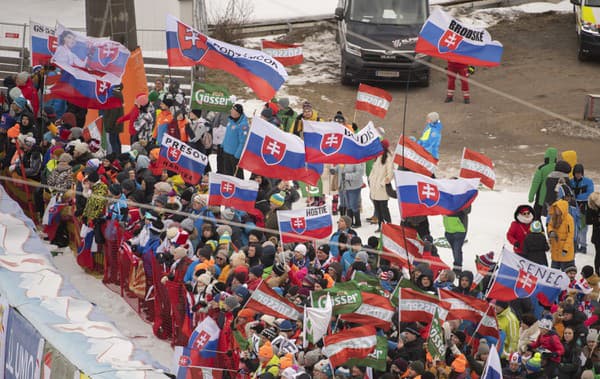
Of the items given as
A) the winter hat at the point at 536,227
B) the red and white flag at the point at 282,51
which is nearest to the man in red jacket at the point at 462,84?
the red and white flag at the point at 282,51

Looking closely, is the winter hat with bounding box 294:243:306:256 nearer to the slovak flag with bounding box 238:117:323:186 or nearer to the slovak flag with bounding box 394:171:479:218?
the slovak flag with bounding box 394:171:479:218

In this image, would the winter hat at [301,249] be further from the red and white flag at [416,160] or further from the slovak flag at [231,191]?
the red and white flag at [416,160]

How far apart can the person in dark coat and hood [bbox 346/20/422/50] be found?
10339mm

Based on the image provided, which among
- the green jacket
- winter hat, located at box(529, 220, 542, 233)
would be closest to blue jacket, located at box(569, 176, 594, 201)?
the green jacket

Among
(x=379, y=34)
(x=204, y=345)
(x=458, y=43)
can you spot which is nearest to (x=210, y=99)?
(x=458, y=43)

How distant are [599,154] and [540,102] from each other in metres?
3.07

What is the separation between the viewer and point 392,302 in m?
12.2

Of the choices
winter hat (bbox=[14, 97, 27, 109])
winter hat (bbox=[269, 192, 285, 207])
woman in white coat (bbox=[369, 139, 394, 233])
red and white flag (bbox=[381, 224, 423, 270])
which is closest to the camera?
red and white flag (bbox=[381, 224, 423, 270])

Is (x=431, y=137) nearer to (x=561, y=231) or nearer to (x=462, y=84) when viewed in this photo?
(x=561, y=231)

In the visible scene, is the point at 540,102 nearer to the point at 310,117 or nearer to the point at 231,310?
the point at 310,117

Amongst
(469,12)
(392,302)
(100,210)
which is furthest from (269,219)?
(469,12)

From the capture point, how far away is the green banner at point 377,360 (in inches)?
438

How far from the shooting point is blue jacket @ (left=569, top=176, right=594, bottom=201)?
1591 centimetres

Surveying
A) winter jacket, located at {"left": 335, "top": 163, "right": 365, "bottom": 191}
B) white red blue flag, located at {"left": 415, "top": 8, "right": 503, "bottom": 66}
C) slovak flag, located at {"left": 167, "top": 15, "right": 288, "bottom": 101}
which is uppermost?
white red blue flag, located at {"left": 415, "top": 8, "right": 503, "bottom": 66}
